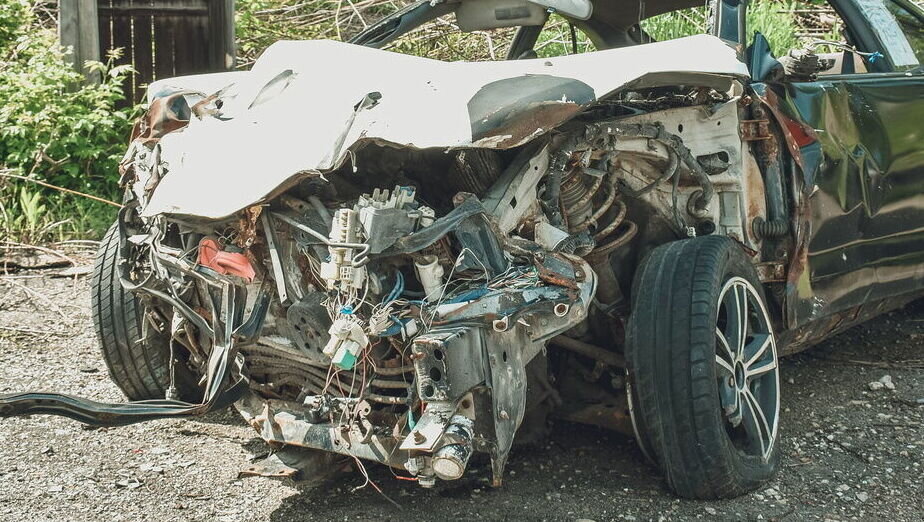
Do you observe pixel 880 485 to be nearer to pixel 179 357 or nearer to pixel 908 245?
pixel 908 245

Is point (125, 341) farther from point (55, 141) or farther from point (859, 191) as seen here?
point (55, 141)

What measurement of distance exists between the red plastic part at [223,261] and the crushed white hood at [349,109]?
0.17 metres

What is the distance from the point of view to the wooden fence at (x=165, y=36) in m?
8.59

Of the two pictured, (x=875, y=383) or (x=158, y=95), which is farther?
(x=875, y=383)

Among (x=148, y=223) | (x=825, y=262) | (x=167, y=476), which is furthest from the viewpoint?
(x=825, y=262)

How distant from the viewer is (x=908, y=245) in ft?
16.3

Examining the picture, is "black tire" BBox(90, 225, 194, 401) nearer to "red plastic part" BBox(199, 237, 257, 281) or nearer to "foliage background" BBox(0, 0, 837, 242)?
"red plastic part" BBox(199, 237, 257, 281)

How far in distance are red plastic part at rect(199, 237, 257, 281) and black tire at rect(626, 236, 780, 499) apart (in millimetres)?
1244

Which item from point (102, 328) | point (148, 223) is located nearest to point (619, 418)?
point (148, 223)

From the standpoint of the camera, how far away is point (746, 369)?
12.7 feet

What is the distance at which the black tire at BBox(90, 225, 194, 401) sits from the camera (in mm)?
4484

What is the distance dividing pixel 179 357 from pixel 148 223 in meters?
0.69

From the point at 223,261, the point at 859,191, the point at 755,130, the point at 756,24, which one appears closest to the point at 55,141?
the point at 223,261

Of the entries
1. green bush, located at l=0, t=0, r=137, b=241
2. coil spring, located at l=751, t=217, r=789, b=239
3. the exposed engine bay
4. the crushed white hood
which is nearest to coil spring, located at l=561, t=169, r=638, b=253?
the exposed engine bay
